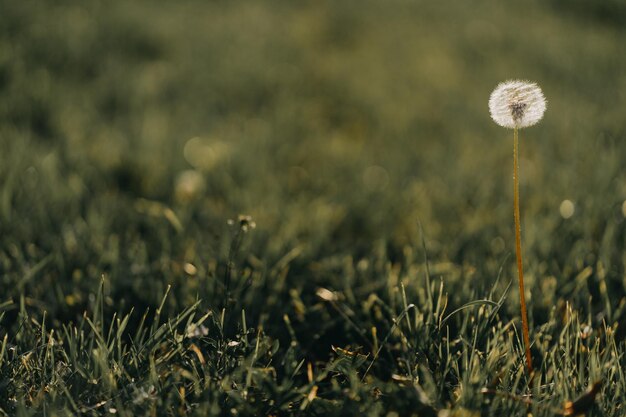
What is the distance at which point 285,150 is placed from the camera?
295 centimetres

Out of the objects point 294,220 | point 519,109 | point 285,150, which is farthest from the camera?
point 285,150

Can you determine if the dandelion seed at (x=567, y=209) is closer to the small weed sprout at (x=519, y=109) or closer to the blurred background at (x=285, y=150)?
the blurred background at (x=285, y=150)

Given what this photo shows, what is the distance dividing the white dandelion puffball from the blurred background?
61 centimetres

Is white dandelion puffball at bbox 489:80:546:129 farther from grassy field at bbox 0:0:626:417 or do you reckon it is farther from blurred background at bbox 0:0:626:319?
blurred background at bbox 0:0:626:319

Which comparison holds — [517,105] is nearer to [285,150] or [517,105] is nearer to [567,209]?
[567,209]

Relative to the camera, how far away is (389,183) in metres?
2.65

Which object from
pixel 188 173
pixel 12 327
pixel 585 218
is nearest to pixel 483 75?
pixel 585 218

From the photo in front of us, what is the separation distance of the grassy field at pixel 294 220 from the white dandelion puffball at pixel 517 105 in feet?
1.40

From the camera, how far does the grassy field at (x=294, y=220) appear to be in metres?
1.30

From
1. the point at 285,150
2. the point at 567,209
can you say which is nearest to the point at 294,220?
the point at 285,150

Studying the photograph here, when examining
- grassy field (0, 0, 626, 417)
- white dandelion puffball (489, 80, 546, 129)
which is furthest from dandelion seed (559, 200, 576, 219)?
white dandelion puffball (489, 80, 546, 129)

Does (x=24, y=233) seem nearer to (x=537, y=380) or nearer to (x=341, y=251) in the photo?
(x=341, y=251)

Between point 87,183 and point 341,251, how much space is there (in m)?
1.15

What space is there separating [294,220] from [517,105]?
112 cm
